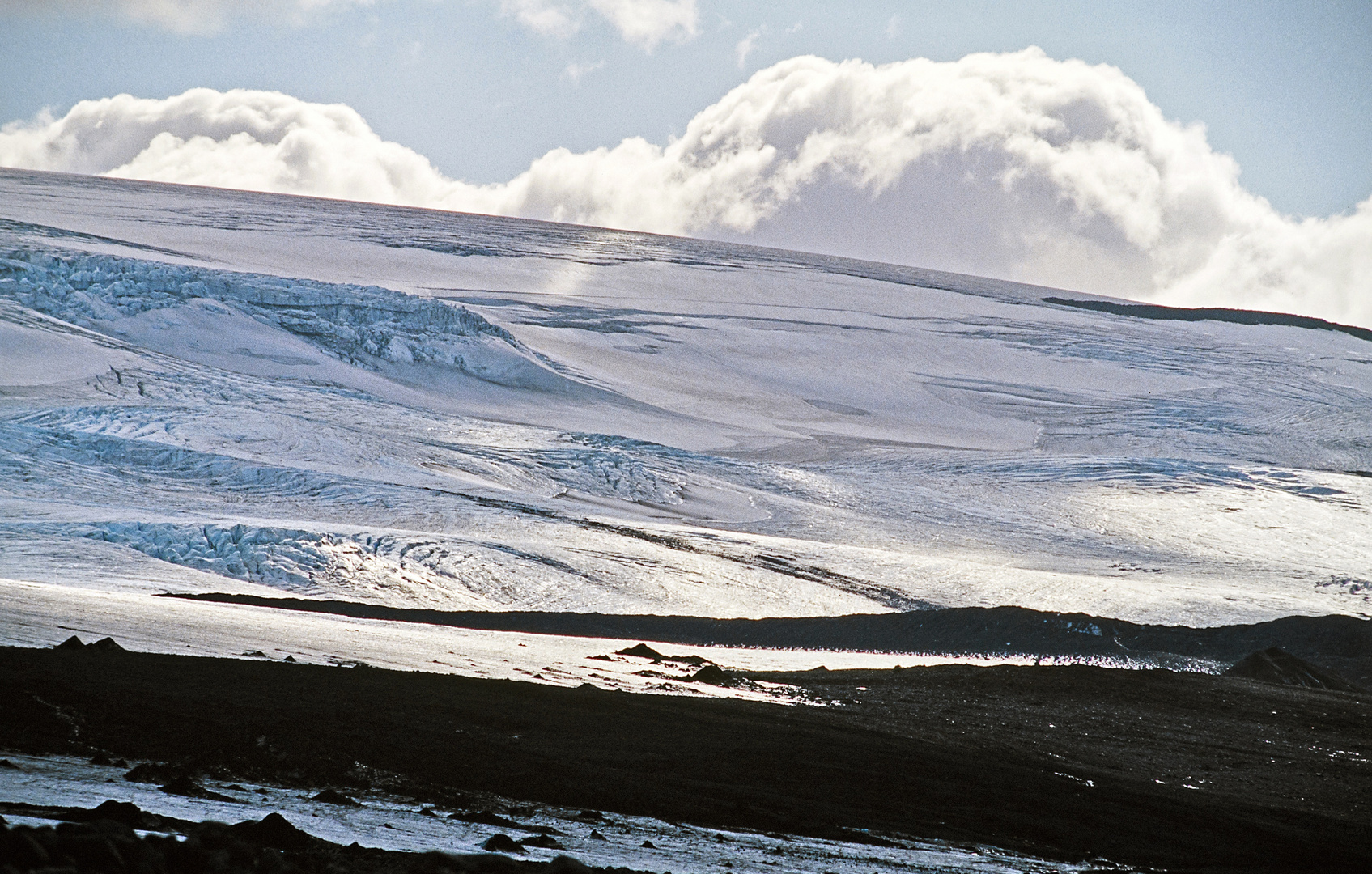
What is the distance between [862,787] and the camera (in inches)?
252

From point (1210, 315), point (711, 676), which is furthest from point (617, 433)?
point (1210, 315)

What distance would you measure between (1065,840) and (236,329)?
79.5ft

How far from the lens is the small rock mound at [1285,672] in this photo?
1314 centimetres

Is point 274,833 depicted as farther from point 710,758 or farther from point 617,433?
point 617,433

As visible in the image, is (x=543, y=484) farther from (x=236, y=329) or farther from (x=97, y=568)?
(x=236, y=329)

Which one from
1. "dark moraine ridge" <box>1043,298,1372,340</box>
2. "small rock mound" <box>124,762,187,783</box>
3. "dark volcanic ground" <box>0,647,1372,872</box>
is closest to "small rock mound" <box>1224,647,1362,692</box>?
"dark volcanic ground" <box>0,647,1372,872</box>

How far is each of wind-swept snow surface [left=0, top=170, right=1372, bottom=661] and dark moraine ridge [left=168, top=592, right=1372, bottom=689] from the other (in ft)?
2.00

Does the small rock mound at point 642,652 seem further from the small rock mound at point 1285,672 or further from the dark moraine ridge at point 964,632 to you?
the small rock mound at point 1285,672

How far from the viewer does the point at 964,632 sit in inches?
572

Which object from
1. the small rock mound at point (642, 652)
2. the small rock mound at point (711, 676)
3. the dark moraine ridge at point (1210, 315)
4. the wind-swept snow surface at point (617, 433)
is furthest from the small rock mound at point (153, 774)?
the dark moraine ridge at point (1210, 315)

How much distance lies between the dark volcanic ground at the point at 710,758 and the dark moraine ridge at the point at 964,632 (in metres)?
4.54

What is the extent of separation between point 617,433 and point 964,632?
1202 cm

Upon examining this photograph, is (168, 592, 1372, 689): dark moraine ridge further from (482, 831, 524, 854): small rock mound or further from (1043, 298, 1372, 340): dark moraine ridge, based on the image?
(1043, 298, 1372, 340): dark moraine ridge

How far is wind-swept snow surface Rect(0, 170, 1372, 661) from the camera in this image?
15055 mm
